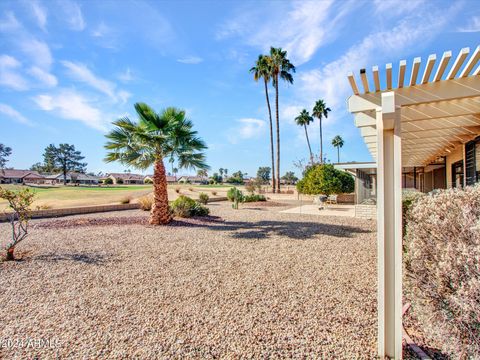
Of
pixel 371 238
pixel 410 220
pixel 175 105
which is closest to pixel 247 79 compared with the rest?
pixel 175 105

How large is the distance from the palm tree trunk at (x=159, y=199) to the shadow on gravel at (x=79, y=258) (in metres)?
4.21

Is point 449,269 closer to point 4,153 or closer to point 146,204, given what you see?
point 146,204

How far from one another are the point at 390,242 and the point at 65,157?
96107 millimetres

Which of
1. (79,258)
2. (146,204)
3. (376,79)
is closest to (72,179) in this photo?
(146,204)

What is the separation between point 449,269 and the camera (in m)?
2.39

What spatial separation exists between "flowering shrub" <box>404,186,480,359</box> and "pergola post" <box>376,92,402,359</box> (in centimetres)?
40

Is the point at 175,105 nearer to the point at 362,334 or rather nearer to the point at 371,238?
the point at 371,238

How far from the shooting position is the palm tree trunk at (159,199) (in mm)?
10484

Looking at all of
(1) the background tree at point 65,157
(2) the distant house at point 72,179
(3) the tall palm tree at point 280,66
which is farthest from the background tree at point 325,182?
(1) the background tree at point 65,157

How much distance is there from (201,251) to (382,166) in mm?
5313

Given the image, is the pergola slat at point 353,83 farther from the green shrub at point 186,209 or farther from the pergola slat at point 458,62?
the green shrub at point 186,209

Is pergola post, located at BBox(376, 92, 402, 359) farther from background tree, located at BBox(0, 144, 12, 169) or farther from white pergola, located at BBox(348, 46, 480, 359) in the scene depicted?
background tree, located at BBox(0, 144, 12, 169)

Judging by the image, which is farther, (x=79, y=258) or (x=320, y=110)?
(x=320, y=110)

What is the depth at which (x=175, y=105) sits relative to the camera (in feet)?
35.7
